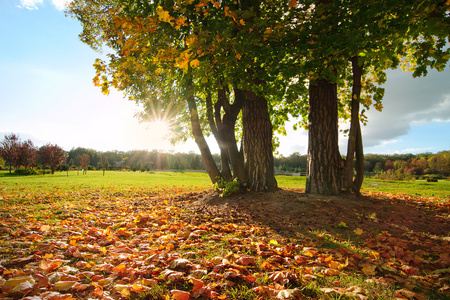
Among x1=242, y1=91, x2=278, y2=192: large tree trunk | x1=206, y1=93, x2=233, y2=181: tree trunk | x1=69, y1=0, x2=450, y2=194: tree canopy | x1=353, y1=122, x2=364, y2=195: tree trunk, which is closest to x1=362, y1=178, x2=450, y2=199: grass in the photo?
x1=353, y1=122, x2=364, y2=195: tree trunk

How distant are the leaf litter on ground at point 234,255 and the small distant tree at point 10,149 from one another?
40.5 meters

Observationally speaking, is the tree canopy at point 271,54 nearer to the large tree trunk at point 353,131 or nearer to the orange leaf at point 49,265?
the large tree trunk at point 353,131

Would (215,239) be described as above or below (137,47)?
below

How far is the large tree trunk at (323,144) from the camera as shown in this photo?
658cm

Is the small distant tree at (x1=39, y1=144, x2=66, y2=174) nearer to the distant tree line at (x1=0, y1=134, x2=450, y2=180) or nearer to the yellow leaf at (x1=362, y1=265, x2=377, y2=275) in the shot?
the distant tree line at (x1=0, y1=134, x2=450, y2=180)

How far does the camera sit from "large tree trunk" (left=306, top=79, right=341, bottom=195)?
6578mm

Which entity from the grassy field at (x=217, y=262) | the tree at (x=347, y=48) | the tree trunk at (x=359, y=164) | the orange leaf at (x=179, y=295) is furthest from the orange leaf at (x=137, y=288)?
the tree trunk at (x=359, y=164)

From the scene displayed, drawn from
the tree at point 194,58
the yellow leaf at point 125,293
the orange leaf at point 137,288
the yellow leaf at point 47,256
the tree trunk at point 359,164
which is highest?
the tree at point 194,58

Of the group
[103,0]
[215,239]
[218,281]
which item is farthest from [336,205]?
[103,0]

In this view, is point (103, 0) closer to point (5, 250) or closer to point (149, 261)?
point (5, 250)

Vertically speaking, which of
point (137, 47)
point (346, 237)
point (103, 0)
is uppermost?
point (103, 0)

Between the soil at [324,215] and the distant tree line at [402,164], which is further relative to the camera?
the distant tree line at [402,164]

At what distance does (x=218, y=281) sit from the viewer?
2309 mm

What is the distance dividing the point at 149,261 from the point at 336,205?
14.8 ft
